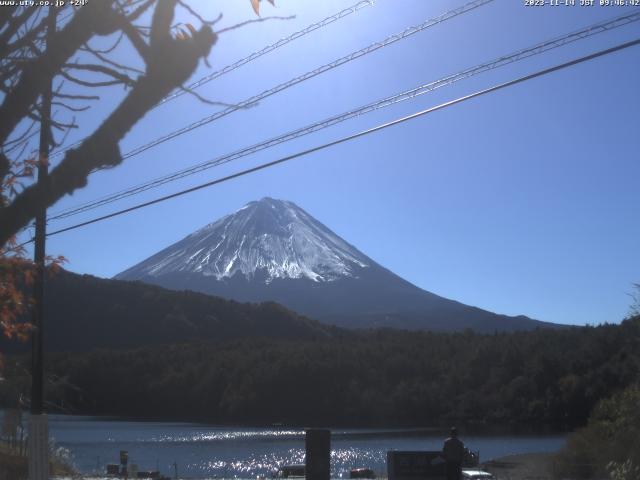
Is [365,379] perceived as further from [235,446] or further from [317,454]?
[317,454]

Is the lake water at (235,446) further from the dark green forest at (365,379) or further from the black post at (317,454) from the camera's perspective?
the black post at (317,454)

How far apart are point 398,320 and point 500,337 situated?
77.0 m

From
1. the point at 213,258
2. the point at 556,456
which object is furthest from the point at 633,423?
the point at 213,258

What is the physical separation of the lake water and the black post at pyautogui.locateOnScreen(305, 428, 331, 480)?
17355mm

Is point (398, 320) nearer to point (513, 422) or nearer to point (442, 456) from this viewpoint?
point (513, 422)

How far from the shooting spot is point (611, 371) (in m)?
46.8

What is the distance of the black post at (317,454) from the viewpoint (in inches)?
570

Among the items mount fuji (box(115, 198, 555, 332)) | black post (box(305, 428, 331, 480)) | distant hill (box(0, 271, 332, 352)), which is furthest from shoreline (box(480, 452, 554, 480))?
mount fuji (box(115, 198, 555, 332))

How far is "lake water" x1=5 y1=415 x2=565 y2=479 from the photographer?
119 ft

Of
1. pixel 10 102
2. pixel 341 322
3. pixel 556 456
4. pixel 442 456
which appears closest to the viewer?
pixel 10 102

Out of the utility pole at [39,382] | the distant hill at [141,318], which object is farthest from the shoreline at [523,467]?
the distant hill at [141,318]

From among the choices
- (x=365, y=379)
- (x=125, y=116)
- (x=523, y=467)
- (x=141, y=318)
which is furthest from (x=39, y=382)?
(x=141, y=318)

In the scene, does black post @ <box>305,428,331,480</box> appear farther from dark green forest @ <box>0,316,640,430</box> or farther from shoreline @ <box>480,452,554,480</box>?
dark green forest @ <box>0,316,640,430</box>

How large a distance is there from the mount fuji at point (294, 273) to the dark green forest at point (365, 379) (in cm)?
7460
